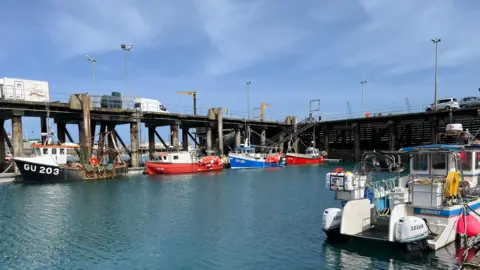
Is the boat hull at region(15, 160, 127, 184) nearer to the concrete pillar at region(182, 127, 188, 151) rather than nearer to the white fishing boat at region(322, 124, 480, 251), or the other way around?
the concrete pillar at region(182, 127, 188, 151)

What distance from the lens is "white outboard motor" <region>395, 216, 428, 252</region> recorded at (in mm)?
12255

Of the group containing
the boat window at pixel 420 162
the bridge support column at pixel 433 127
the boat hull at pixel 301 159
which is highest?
the bridge support column at pixel 433 127

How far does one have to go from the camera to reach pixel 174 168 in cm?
4644

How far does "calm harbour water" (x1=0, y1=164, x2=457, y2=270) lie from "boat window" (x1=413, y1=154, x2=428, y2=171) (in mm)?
3843

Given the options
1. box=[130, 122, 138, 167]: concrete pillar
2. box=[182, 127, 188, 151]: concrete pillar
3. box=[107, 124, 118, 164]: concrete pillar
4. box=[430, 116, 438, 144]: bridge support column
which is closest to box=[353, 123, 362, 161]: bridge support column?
box=[430, 116, 438, 144]: bridge support column

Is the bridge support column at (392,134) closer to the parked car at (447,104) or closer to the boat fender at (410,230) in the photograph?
the parked car at (447,104)

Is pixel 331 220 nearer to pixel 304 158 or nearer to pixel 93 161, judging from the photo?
pixel 93 161

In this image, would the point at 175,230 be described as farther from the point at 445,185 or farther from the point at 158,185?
the point at 158,185

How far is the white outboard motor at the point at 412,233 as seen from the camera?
1226 cm

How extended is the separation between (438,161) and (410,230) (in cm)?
478

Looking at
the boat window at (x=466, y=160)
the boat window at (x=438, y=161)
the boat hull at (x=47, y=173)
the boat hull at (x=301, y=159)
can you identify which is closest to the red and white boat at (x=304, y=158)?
the boat hull at (x=301, y=159)

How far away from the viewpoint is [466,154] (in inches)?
642

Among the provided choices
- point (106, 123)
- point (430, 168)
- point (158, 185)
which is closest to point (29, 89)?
point (106, 123)

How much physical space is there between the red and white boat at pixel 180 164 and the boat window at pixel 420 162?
34.5 metres
